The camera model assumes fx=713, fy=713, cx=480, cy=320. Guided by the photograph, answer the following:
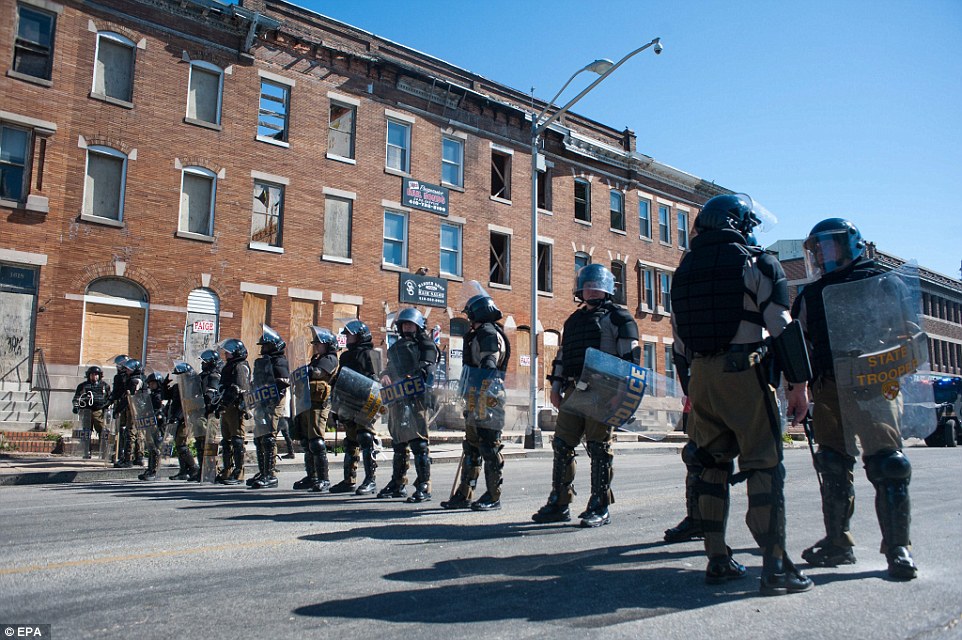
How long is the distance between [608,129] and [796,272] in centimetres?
1655

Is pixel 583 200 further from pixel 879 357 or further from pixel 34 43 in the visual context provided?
pixel 879 357

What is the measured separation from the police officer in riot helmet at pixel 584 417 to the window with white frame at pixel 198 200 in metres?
16.7

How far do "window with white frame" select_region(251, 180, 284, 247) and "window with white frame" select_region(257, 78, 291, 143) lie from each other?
1561 mm

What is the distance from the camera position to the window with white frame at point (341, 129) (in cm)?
2338

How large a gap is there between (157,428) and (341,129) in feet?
47.6

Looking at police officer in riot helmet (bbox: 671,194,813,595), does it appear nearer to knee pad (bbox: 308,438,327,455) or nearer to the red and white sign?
knee pad (bbox: 308,438,327,455)


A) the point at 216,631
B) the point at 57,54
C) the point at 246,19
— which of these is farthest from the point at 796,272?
the point at 216,631

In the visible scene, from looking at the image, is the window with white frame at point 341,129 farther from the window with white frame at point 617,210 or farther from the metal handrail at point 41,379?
the window with white frame at point 617,210

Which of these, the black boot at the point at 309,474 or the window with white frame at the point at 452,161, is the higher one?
the window with white frame at the point at 452,161

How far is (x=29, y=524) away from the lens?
6344 mm

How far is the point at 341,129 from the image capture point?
2353 centimetres

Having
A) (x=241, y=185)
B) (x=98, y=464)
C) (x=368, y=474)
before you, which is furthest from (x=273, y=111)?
(x=368, y=474)

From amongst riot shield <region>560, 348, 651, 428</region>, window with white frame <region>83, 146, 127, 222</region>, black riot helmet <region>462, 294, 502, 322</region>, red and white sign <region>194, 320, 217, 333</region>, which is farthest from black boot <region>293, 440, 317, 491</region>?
window with white frame <region>83, 146, 127, 222</region>

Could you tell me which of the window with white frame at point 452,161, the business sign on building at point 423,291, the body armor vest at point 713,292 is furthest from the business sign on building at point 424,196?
the body armor vest at point 713,292
